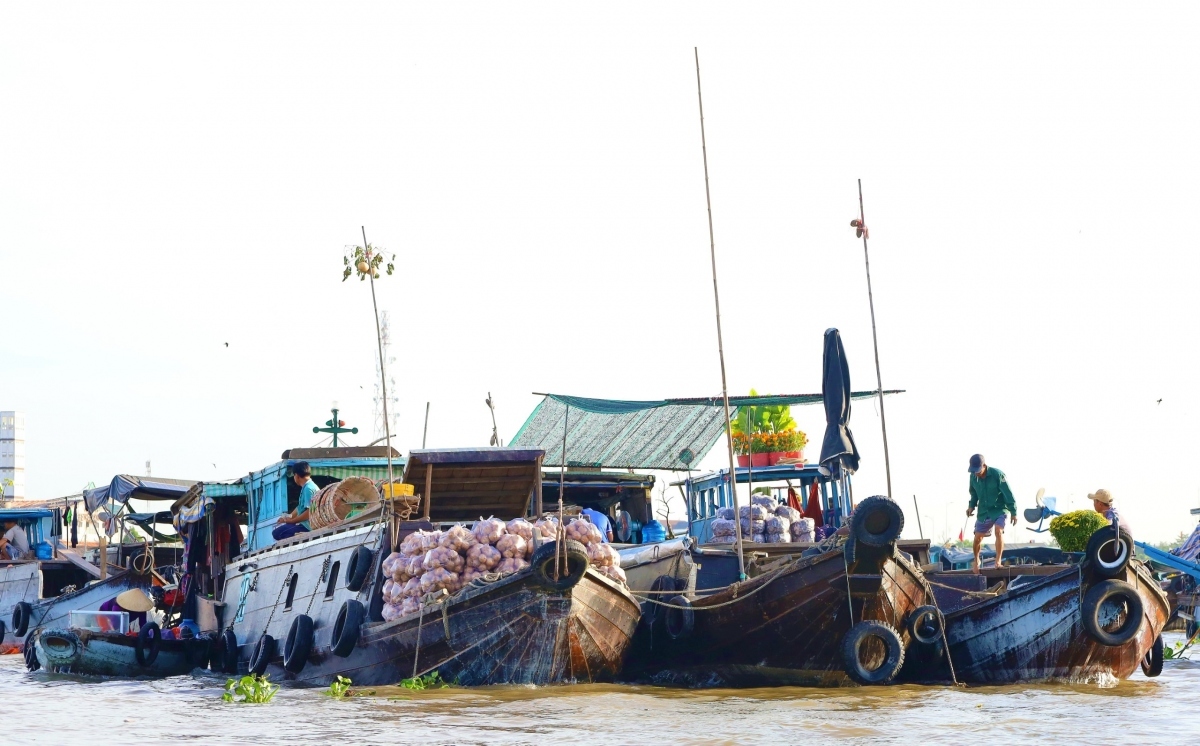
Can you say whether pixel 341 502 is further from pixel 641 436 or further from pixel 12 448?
pixel 12 448

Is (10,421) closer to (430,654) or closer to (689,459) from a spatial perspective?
(689,459)

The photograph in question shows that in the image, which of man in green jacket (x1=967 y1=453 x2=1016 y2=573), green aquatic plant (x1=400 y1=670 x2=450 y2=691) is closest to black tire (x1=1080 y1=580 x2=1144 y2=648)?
man in green jacket (x1=967 y1=453 x2=1016 y2=573)

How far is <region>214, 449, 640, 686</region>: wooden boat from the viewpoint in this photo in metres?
11.6

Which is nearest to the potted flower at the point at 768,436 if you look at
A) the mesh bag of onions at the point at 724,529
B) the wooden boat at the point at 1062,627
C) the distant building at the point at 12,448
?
the mesh bag of onions at the point at 724,529

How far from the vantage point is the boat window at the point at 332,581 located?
14082 millimetres

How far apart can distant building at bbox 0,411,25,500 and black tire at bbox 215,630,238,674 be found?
51706mm

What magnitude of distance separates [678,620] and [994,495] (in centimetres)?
374

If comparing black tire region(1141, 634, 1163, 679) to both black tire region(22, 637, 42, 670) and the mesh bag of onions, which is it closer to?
the mesh bag of onions

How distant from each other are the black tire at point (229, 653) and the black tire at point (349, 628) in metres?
4.09

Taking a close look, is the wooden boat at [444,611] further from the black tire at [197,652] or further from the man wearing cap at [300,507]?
the black tire at [197,652]

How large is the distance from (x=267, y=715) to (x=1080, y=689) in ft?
23.8

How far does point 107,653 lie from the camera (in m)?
16.7

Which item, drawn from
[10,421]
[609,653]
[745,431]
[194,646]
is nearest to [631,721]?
[609,653]

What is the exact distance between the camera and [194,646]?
17328 millimetres
